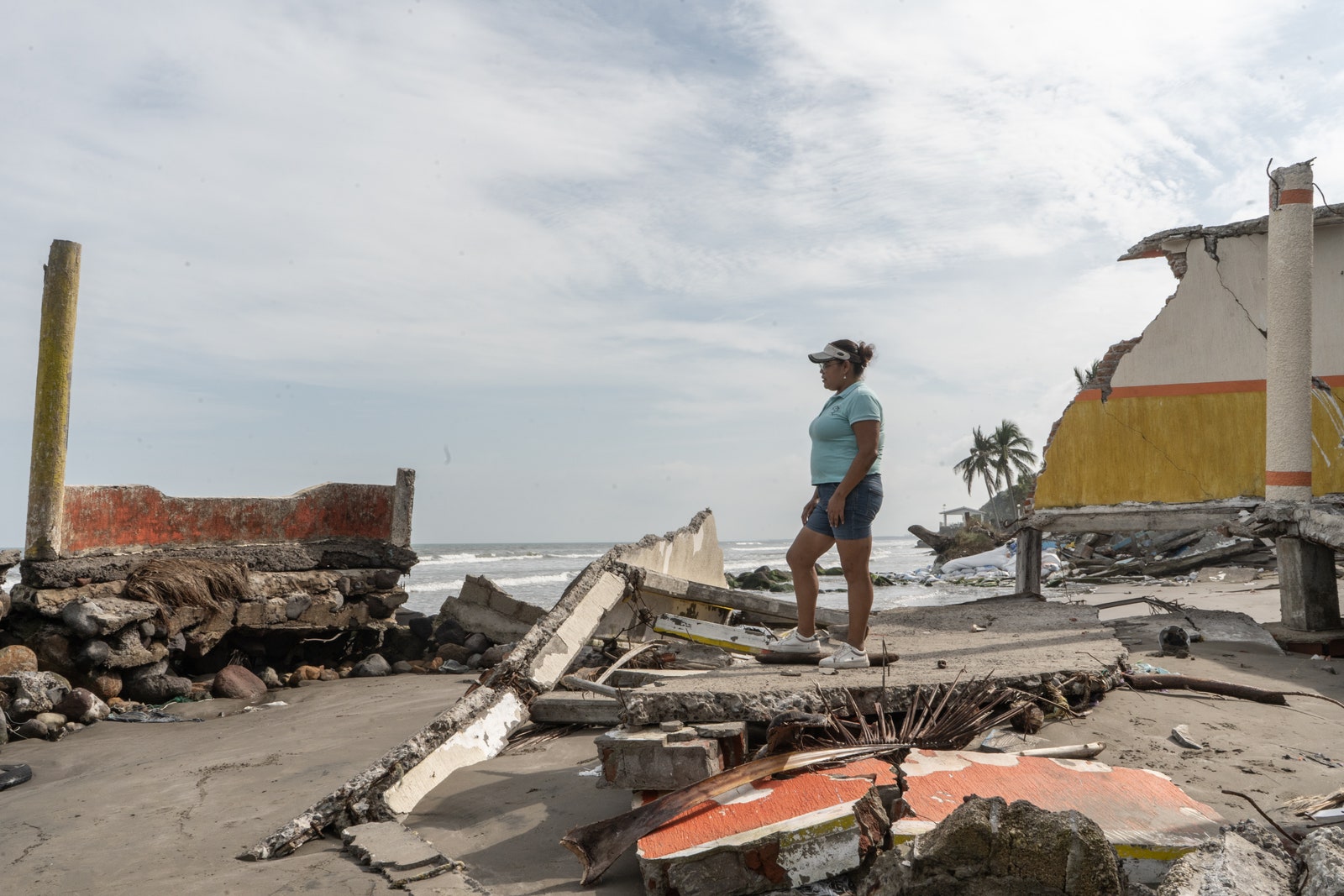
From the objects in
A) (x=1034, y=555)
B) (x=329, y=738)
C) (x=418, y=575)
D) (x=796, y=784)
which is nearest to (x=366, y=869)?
(x=796, y=784)

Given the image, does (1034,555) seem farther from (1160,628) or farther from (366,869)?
(366,869)

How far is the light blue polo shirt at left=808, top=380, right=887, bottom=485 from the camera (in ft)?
16.4

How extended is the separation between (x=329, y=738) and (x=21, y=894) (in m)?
2.66

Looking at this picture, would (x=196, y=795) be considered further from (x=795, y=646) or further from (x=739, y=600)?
(x=739, y=600)

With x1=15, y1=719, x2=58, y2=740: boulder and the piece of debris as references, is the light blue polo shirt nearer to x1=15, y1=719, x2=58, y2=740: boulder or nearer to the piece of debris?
the piece of debris

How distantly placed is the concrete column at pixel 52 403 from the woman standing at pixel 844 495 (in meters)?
6.76

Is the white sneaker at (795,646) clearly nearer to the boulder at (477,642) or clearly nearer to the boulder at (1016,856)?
the boulder at (1016,856)

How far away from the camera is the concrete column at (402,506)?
11.0 meters

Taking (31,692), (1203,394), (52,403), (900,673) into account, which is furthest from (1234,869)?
(52,403)

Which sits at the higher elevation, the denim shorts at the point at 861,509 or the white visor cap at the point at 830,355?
the white visor cap at the point at 830,355

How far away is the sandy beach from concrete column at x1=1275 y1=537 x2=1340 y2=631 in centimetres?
95

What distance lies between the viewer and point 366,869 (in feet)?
11.5

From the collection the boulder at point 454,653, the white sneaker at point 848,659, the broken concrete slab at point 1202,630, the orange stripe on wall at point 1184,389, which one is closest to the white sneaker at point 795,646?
the white sneaker at point 848,659

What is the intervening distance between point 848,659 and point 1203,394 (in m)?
6.97
